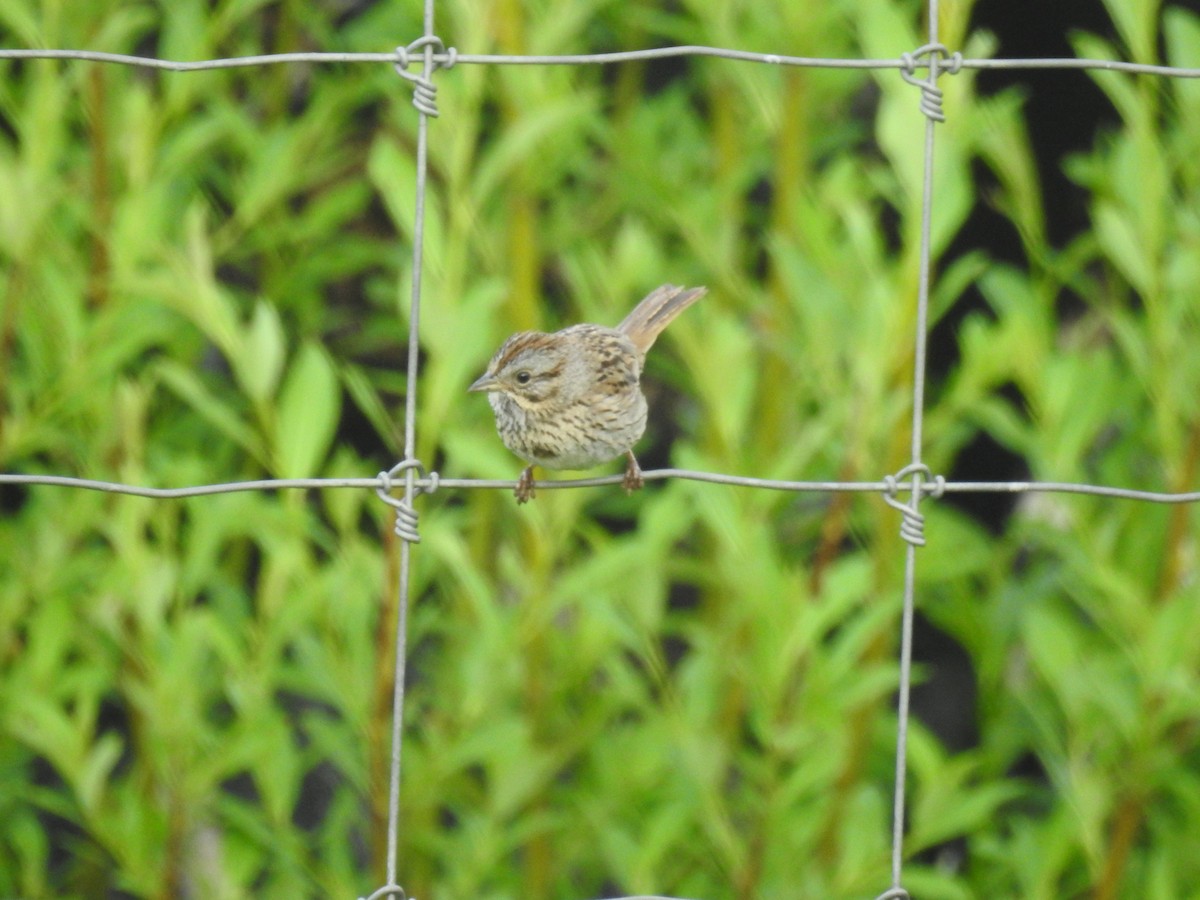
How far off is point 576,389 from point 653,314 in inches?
11.0

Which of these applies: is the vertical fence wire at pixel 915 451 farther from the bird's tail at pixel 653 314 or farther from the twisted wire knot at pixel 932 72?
the bird's tail at pixel 653 314

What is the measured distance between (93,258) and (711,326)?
1.18 m

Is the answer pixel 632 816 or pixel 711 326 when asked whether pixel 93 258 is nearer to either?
pixel 711 326

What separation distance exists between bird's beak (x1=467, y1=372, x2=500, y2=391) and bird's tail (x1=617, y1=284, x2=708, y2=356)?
30cm

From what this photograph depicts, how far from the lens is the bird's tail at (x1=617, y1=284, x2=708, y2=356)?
3121 millimetres

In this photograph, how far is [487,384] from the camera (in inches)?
118

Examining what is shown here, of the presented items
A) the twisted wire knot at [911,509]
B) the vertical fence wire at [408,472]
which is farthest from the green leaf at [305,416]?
the twisted wire knot at [911,509]

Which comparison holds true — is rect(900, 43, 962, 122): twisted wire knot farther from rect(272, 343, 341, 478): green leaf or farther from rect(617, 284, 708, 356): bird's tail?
rect(272, 343, 341, 478): green leaf

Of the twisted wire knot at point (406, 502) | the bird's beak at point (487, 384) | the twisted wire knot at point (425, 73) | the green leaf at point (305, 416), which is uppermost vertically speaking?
the twisted wire knot at point (425, 73)

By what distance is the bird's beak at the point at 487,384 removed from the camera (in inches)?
117

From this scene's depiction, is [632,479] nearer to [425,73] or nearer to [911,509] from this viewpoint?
[911,509]

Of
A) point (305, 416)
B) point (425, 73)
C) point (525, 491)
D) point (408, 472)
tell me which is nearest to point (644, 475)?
point (408, 472)

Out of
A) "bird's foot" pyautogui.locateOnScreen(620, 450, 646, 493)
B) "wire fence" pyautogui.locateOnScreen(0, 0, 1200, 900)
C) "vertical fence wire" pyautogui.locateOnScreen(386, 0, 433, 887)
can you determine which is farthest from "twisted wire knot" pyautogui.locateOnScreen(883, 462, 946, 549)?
"vertical fence wire" pyautogui.locateOnScreen(386, 0, 433, 887)

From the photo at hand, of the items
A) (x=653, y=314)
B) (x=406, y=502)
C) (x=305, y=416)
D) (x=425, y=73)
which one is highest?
(x=425, y=73)
